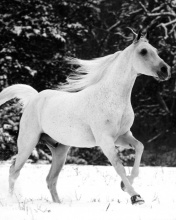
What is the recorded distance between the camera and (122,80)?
562cm

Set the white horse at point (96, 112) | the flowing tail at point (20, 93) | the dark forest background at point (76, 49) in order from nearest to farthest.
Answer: the white horse at point (96, 112) → the flowing tail at point (20, 93) → the dark forest background at point (76, 49)

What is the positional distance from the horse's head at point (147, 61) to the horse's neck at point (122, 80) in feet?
0.38

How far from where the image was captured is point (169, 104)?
2155 centimetres

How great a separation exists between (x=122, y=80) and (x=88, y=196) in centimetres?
207

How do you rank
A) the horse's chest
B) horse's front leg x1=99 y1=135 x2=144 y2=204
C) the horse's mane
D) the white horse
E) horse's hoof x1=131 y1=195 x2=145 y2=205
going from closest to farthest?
horse's hoof x1=131 y1=195 x2=145 y2=205 → horse's front leg x1=99 y1=135 x2=144 y2=204 → the white horse → the horse's chest → the horse's mane

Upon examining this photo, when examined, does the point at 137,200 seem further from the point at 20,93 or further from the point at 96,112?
the point at 20,93

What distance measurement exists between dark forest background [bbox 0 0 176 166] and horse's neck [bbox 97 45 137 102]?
8919mm

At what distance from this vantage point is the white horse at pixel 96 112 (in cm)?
535

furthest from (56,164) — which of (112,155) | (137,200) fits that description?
(137,200)

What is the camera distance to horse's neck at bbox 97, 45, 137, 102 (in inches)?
219

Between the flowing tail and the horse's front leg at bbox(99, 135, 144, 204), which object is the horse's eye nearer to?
the horse's front leg at bbox(99, 135, 144, 204)

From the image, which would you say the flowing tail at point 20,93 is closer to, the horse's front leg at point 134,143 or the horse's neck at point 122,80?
the horse's neck at point 122,80

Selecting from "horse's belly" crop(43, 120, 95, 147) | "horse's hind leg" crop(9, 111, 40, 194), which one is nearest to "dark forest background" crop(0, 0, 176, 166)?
"horse's hind leg" crop(9, 111, 40, 194)

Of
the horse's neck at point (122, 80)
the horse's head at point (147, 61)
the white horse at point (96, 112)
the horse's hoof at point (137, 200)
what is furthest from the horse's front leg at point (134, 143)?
the horse's head at point (147, 61)
